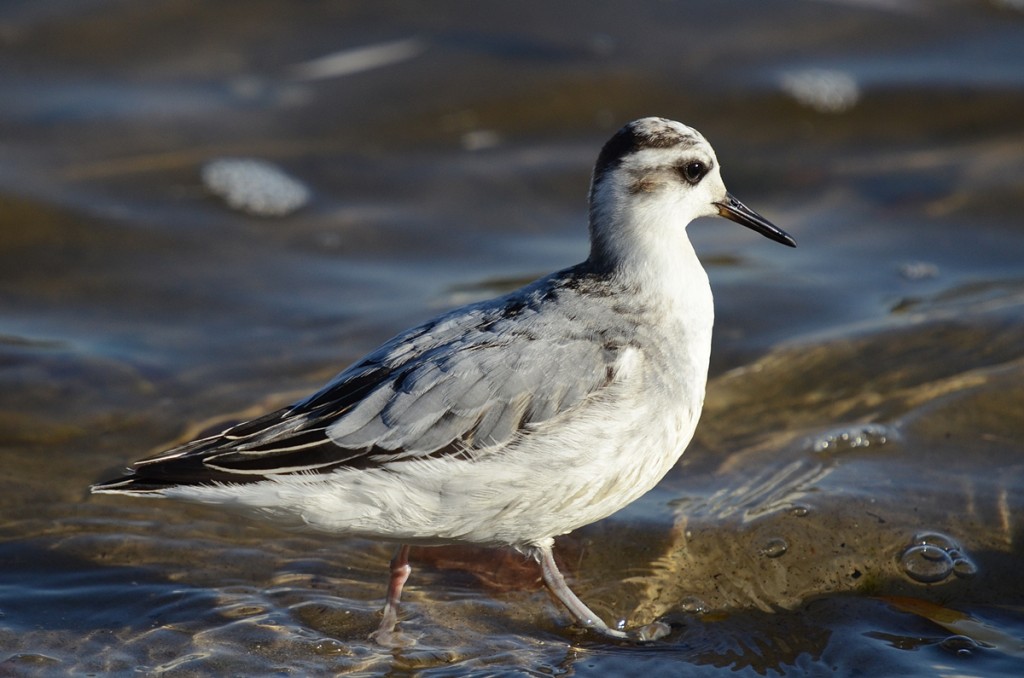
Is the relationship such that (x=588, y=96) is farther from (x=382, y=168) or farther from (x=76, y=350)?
(x=76, y=350)

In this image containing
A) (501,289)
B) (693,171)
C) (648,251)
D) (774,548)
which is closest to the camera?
(648,251)

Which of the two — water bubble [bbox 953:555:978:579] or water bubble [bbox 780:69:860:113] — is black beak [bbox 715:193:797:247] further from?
water bubble [bbox 780:69:860:113]

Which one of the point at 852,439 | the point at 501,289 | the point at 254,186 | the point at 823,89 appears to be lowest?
the point at 852,439

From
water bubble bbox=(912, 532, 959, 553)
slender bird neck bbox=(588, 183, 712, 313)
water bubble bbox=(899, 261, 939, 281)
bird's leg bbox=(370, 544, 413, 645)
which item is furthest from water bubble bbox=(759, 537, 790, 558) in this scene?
water bubble bbox=(899, 261, 939, 281)

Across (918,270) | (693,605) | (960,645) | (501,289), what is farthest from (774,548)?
(918,270)

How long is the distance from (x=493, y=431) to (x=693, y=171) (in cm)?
175

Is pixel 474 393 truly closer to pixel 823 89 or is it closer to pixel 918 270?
pixel 918 270

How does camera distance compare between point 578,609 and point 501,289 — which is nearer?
point 578,609

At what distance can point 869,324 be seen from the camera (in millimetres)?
8477

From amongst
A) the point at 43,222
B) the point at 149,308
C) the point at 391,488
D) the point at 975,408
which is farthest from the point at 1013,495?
the point at 43,222

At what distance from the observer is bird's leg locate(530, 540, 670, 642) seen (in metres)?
5.95

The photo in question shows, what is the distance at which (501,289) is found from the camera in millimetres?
9141

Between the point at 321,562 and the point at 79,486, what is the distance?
1538 millimetres

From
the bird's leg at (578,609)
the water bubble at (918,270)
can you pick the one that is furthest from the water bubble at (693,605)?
the water bubble at (918,270)
